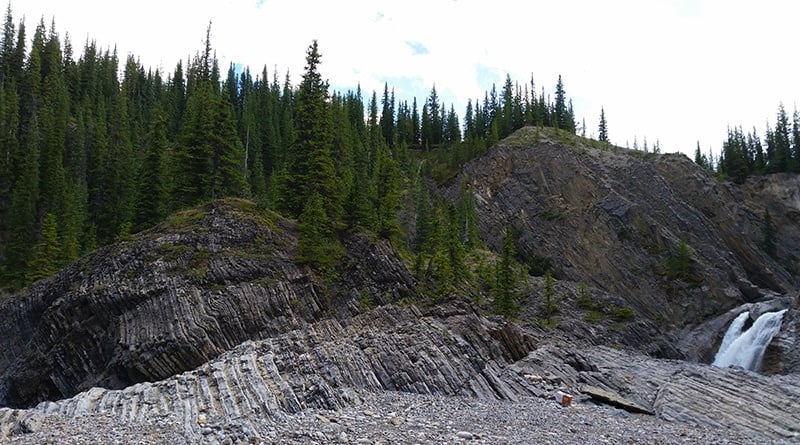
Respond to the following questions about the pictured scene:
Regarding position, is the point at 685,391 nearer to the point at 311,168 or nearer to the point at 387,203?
the point at 387,203

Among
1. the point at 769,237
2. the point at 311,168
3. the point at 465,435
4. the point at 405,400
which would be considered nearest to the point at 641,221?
the point at 769,237

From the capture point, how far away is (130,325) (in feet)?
86.3

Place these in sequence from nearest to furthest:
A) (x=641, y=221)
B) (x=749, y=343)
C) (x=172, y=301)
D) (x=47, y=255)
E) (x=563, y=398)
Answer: (x=563, y=398) → (x=172, y=301) → (x=749, y=343) → (x=47, y=255) → (x=641, y=221)

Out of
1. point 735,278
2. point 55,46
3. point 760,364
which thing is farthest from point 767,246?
point 55,46

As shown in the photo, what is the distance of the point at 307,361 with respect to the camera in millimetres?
21391

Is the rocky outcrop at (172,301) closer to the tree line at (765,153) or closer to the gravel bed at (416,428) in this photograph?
the gravel bed at (416,428)

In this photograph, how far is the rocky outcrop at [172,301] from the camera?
25.5 metres

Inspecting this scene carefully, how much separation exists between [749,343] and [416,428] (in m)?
45.7

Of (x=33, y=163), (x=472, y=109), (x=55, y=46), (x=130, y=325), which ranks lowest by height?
(x=130, y=325)

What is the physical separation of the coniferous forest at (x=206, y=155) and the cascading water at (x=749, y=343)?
88.3ft

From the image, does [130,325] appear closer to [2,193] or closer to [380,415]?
[380,415]

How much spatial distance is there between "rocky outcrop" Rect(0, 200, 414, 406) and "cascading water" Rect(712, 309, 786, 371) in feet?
109

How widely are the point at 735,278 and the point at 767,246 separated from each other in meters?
13.7

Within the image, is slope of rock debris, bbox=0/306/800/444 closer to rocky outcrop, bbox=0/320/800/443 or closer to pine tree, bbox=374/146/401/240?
rocky outcrop, bbox=0/320/800/443
